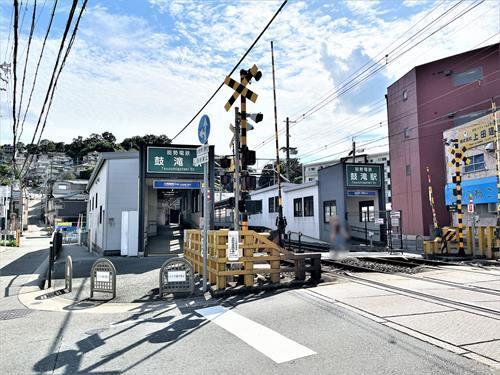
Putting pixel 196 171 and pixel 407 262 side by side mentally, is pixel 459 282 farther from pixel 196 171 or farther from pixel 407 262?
pixel 196 171

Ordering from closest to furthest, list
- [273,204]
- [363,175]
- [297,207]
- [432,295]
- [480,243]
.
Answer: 1. [432,295]
2. [480,243]
3. [363,175]
4. [297,207]
5. [273,204]

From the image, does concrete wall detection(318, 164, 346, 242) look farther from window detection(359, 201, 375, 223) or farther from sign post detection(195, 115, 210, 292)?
sign post detection(195, 115, 210, 292)

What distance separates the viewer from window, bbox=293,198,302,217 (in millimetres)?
27859

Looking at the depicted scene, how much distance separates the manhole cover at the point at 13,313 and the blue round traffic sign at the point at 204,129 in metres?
4.84

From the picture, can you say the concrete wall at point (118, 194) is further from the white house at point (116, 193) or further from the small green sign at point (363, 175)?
the small green sign at point (363, 175)

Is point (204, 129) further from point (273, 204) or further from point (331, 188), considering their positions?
point (273, 204)

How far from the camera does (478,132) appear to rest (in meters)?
23.9

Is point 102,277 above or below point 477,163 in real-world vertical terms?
below

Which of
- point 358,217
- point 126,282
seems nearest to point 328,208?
point 358,217

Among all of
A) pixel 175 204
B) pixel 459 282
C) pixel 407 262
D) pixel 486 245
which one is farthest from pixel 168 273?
pixel 175 204

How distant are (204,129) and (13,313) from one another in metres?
5.18

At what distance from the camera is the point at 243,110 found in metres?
10.2

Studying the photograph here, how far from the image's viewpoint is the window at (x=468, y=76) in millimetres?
29984

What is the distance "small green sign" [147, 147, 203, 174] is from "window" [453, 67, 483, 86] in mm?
23021
